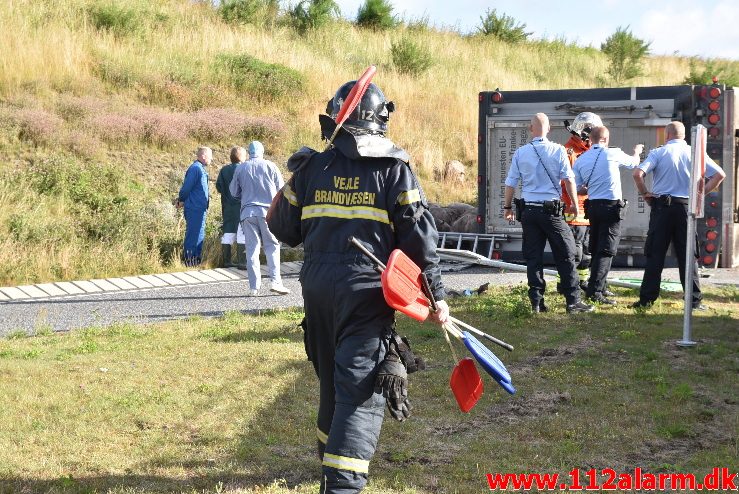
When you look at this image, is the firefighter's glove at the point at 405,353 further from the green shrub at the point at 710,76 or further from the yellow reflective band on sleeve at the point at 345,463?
the green shrub at the point at 710,76

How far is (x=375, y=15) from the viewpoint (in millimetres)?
32969

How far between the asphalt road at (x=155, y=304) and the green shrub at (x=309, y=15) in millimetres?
17532

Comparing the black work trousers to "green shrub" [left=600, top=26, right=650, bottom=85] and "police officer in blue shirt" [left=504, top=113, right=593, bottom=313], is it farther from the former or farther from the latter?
"green shrub" [left=600, top=26, right=650, bottom=85]

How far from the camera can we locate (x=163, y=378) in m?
7.54

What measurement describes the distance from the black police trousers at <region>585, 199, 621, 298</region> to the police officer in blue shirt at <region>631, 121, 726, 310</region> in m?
0.37

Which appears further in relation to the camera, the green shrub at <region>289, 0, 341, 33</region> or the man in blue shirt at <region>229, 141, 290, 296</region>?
the green shrub at <region>289, 0, 341, 33</region>

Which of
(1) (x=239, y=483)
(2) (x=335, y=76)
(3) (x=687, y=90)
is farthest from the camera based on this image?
(2) (x=335, y=76)

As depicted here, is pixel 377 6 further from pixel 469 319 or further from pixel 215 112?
pixel 469 319

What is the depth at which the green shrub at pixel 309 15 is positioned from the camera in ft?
97.5

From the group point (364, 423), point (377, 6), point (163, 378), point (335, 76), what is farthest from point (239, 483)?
point (377, 6)

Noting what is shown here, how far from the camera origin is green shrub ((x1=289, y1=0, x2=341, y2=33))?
29.7 meters

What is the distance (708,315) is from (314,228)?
6642mm

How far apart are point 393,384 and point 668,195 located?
250 inches

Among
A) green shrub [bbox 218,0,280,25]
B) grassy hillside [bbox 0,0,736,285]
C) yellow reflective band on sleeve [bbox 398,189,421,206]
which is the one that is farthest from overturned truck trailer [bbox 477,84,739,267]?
green shrub [bbox 218,0,280,25]
